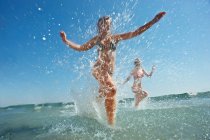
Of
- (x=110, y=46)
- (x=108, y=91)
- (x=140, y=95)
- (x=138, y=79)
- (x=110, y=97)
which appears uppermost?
(x=138, y=79)

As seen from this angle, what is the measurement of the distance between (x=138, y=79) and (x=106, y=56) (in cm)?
716

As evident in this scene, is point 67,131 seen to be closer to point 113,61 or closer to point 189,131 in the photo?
point 113,61

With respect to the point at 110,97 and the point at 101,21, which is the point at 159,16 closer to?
the point at 101,21

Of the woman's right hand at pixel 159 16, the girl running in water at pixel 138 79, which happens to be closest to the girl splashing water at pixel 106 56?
the woman's right hand at pixel 159 16

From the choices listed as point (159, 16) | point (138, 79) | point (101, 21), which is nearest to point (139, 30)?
point (159, 16)

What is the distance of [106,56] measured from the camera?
6.86m

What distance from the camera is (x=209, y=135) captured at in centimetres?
544

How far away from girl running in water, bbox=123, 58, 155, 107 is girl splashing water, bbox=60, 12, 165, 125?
6845mm

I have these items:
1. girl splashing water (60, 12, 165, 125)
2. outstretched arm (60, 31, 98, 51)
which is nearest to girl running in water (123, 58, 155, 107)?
girl splashing water (60, 12, 165, 125)

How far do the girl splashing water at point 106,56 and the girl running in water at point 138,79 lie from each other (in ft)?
22.5

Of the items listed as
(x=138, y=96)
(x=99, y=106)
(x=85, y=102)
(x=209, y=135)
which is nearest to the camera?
(x=209, y=135)

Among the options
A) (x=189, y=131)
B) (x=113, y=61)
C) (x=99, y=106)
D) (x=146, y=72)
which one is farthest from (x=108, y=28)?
(x=146, y=72)

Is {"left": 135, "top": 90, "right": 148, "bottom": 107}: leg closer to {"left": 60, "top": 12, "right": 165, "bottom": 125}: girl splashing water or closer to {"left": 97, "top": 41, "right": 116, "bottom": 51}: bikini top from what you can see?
{"left": 60, "top": 12, "right": 165, "bottom": 125}: girl splashing water

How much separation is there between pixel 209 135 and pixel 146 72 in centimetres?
831
